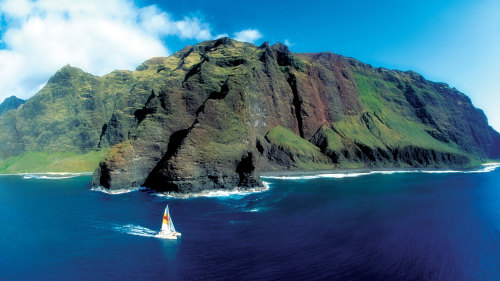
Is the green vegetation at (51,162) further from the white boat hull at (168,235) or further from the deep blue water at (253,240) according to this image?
the white boat hull at (168,235)

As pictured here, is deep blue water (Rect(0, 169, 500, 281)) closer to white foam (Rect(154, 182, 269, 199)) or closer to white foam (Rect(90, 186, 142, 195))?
white foam (Rect(154, 182, 269, 199))

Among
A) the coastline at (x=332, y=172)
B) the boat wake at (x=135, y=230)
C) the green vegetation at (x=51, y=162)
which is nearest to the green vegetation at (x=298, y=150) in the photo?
the coastline at (x=332, y=172)

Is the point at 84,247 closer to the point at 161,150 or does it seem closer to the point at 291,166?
the point at 161,150

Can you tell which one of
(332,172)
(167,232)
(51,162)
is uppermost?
(51,162)

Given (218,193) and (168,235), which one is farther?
(218,193)

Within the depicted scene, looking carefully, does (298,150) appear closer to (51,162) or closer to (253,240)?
(253,240)

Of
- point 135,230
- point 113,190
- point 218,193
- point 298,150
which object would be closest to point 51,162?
point 113,190
